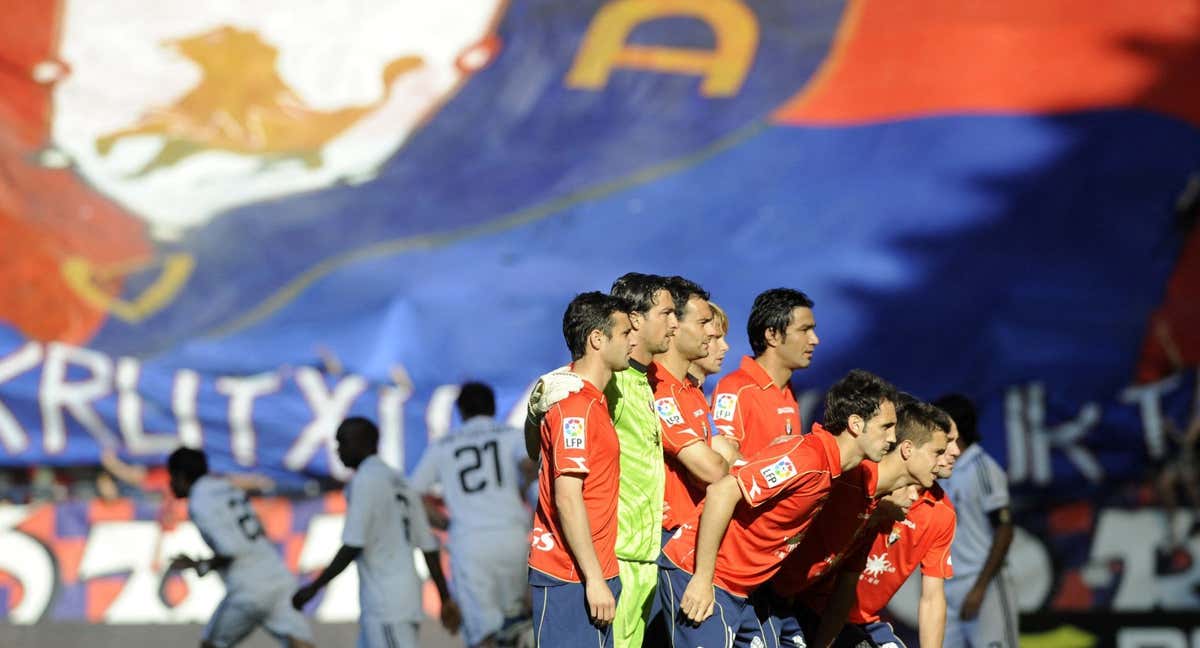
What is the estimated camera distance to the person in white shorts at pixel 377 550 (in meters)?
7.67

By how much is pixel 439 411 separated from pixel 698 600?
213 inches

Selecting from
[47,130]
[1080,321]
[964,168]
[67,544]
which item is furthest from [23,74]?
[1080,321]

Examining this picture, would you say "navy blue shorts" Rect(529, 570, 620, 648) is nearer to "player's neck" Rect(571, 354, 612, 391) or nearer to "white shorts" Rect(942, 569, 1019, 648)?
"player's neck" Rect(571, 354, 612, 391)

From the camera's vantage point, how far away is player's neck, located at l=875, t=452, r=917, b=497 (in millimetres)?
5973

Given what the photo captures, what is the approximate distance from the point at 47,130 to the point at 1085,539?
804 centimetres

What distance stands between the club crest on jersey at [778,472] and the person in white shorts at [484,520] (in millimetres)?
3573

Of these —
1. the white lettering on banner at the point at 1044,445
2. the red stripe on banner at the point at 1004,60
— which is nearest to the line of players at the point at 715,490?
the white lettering on banner at the point at 1044,445

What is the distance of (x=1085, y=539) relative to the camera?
10156mm

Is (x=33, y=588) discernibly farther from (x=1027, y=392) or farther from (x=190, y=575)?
(x=1027, y=392)

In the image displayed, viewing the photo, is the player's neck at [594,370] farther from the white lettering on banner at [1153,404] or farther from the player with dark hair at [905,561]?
the white lettering on banner at [1153,404]

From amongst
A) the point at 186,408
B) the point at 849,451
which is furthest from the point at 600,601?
the point at 186,408

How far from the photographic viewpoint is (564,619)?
545 cm

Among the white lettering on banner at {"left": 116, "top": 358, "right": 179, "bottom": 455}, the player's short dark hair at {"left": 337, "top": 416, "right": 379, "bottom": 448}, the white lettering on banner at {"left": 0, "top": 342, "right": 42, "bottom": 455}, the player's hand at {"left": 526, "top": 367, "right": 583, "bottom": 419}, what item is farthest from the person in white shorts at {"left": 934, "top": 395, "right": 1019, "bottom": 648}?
the white lettering on banner at {"left": 0, "top": 342, "right": 42, "bottom": 455}

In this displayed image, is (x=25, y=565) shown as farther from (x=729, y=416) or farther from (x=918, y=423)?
(x=918, y=423)
